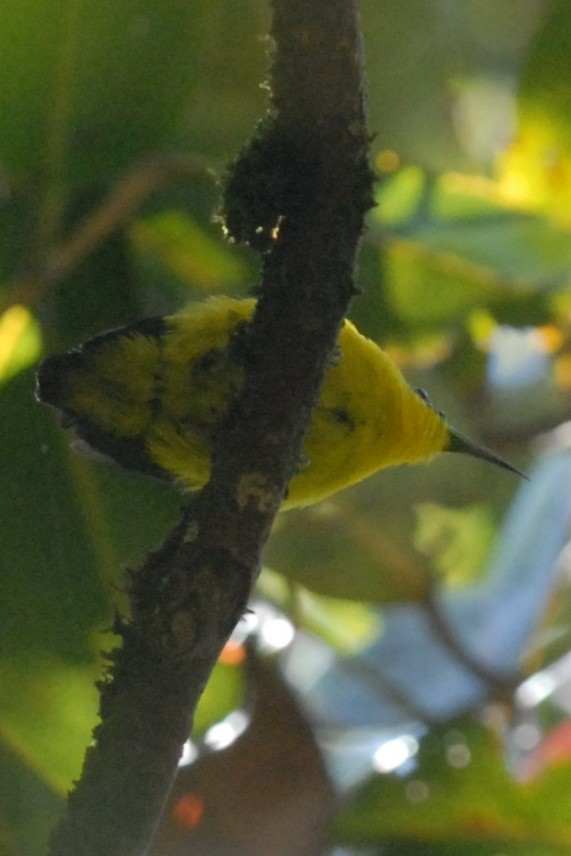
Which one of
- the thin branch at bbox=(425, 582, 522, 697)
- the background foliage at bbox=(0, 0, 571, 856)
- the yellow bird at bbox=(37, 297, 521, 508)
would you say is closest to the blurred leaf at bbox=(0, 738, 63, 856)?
the background foliage at bbox=(0, 0, 571, 856)

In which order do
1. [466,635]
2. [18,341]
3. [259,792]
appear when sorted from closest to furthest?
[18,341] → [259,792] → [466,635]

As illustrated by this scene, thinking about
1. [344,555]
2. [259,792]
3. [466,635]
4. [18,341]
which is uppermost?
[18,341]

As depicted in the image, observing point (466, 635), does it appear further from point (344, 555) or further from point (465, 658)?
point (344, 555)

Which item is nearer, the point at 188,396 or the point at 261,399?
the point at 261,399

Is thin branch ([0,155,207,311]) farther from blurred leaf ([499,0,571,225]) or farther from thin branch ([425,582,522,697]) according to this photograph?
thin branch ([425,582,522,697])

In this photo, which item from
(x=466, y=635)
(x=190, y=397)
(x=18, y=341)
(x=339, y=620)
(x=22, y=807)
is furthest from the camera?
(x=466, y=635)

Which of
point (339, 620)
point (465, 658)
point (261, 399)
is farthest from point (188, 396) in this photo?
point (339, 620)

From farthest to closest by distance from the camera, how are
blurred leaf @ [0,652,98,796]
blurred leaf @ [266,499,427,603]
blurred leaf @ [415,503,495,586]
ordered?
blurred leaf @ [415,503,495,586]
blurred leaf @ [266,499,427,603]
blurred leaf @ [0,652,98,796]
